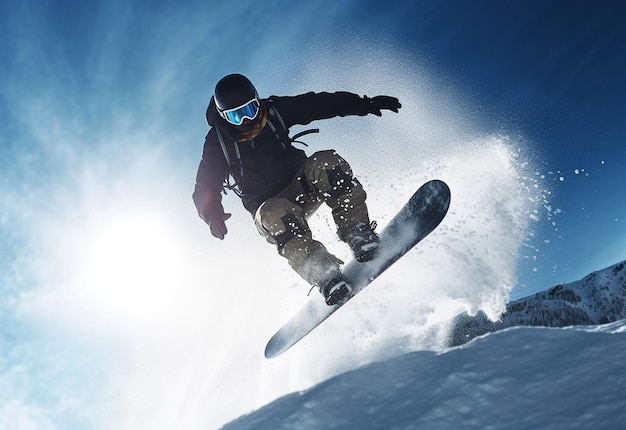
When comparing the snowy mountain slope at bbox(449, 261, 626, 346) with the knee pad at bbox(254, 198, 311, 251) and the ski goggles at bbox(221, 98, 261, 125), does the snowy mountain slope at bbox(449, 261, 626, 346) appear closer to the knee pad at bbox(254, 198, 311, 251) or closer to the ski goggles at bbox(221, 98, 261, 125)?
the knee pad at bbox(254, 198, 311, 251)

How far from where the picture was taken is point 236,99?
514 centimetres

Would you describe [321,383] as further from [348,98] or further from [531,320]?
[531,320]

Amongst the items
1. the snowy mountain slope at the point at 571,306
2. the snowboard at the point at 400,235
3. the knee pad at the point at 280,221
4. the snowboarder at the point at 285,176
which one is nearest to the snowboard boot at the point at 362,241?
the snowboarder at the point at 285,176

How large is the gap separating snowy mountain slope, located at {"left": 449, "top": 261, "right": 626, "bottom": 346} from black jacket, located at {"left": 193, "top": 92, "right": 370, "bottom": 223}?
242 feet

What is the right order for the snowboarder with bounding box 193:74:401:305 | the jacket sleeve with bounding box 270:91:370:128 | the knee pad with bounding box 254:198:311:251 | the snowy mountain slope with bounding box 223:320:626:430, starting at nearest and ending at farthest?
the snowy mountain slope with bounding box 223:320:626:430, the snowboarder with bounding box 193:74:401:305, the knee pad with bounding box 254:198:311:251, the jacket sleeve with bounding box 270:91:370:128

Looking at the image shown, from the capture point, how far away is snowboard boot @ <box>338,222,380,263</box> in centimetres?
489

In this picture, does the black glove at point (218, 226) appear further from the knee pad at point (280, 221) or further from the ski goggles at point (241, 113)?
the ski goggles at point (241, 113)

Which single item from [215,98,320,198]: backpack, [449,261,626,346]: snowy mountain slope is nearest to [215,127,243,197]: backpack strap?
[215,98,320,198]: backpack

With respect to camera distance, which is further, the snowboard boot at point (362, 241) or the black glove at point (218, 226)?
the black glove at point (218, 226)

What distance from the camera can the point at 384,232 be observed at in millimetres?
5590

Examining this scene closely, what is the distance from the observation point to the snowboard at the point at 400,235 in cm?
515

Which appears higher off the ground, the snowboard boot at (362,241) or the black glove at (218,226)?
the black glove at (218,226)

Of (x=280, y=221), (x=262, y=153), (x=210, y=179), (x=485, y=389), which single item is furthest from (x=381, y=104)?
(x=485, y=389)

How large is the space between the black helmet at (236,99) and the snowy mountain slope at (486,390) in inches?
139
